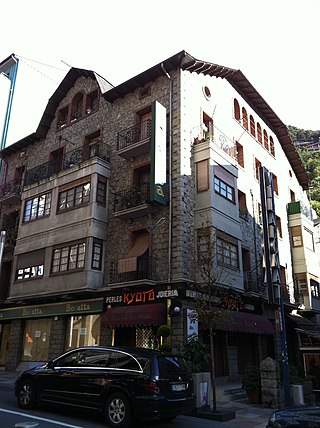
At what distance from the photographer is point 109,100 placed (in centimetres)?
2245

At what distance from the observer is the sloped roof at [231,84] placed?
65.0ft

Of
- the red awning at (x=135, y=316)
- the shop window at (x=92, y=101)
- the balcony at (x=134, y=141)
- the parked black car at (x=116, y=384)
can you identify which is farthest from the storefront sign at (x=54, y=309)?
the shop window at (x=92, y=101)

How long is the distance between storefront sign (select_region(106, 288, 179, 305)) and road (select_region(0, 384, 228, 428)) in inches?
237

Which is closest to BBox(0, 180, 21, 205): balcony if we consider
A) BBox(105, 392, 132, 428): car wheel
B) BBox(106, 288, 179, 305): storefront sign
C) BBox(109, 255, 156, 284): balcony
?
BBox(109, 255, 156, 284): balcony

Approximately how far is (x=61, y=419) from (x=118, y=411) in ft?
4.56

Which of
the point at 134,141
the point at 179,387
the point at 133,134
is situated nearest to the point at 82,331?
the point at 134,141

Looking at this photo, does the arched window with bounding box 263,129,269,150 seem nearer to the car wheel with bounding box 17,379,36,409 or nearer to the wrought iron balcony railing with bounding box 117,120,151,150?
the wrought iron balcony railing with bounding box 117,120,151,150

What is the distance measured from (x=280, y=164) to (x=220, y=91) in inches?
336

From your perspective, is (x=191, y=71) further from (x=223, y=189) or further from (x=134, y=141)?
(x=223, y=189)

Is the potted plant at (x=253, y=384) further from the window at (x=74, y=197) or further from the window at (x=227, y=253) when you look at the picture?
the window at (x=74, y=197)

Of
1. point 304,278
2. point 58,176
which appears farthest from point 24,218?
point 304,278

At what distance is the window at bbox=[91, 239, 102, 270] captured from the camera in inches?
735

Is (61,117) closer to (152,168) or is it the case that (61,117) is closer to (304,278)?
(152,168)

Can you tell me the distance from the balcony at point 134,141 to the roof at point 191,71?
2.90 metres
